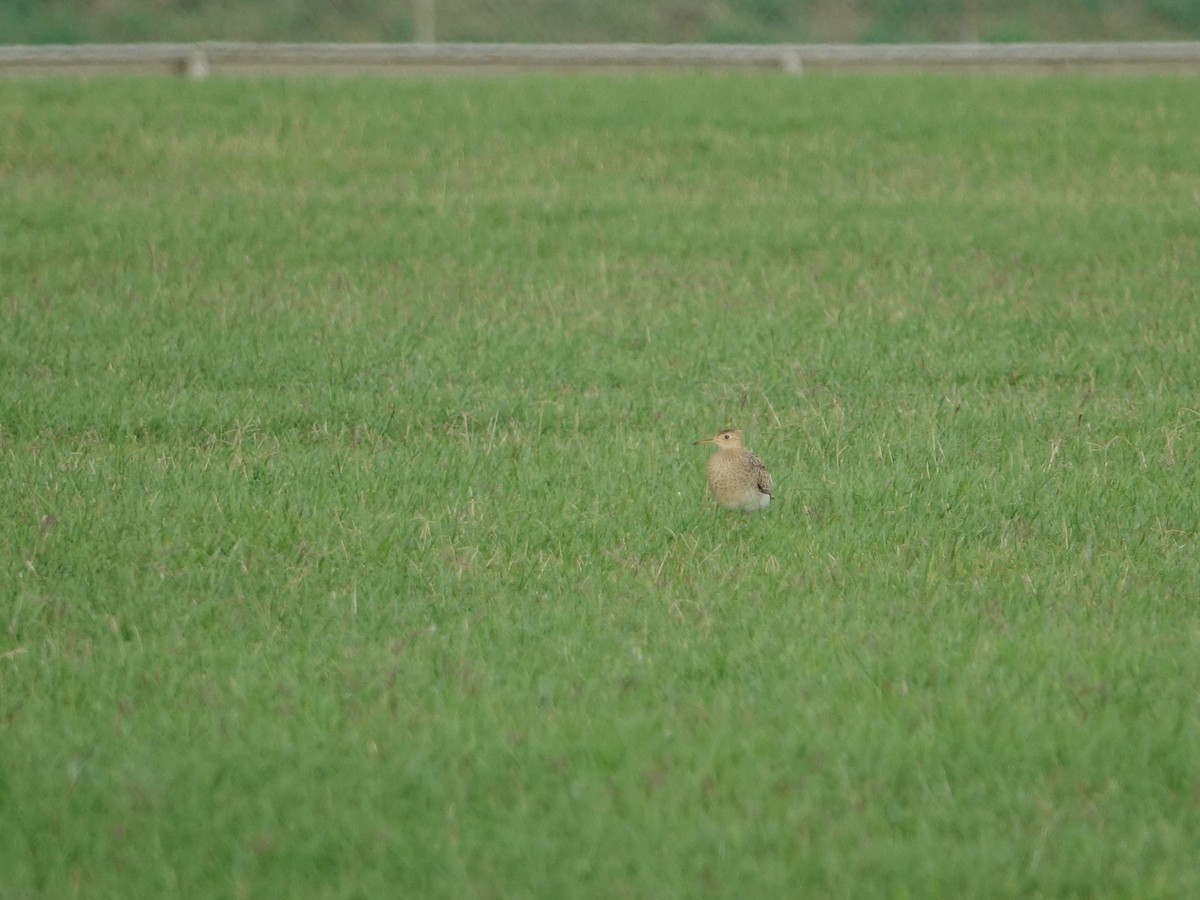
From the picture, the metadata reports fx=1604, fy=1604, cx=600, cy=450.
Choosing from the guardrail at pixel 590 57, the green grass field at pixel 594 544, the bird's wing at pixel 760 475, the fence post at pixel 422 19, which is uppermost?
the fence post at pixel 422 19

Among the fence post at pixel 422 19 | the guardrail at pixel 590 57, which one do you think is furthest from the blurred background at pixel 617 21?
the guardrail at pixel 590 57

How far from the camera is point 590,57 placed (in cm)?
1959

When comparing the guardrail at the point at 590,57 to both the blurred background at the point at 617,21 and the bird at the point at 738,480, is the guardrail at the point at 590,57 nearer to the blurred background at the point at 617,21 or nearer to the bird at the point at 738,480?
the blurred background at the point at 617,21

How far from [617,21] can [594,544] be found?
16889 millimetres

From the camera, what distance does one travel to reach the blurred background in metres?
21.3

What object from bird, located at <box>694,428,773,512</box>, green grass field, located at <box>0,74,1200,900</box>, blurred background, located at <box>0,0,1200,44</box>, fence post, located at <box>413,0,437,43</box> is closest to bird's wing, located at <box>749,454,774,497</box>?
bird, located at <box>694,428,773,512</box>

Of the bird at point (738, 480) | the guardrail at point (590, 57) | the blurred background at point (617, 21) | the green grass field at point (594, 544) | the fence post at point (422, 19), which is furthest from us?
the blurred background at point (617, 21)

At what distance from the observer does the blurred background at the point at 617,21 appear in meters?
21.3

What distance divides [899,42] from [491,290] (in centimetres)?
1233

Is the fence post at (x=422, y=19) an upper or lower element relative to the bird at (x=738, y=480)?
upper

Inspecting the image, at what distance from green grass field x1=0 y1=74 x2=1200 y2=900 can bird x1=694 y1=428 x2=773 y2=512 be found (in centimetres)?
14

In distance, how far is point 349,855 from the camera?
4215 millimetres

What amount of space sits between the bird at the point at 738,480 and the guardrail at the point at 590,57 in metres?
13.5

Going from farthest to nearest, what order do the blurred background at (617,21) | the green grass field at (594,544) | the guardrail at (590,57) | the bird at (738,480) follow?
the blurred background at (617,21) → the guardrail at (590,57) → the bird at (738,480) → the green grass field at (594,544)
